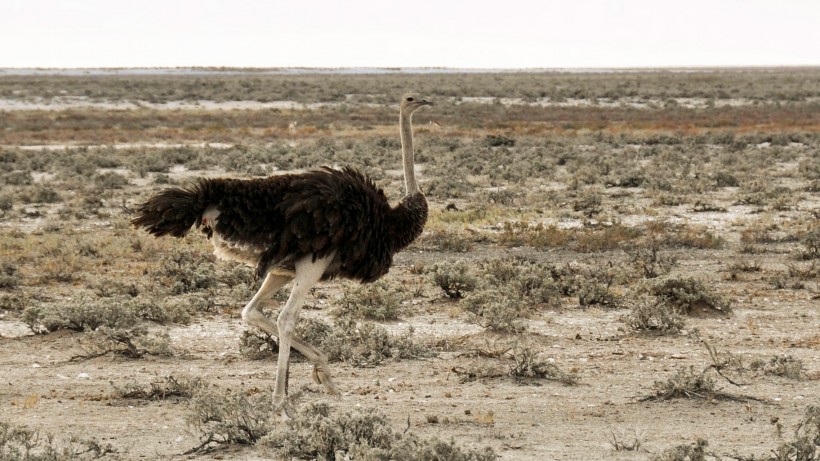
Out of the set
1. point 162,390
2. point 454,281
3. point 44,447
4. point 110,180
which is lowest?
point 110,180

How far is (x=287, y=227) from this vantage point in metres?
7.09

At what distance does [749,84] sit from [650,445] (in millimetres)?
84497

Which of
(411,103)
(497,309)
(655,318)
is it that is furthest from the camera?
(655,318)

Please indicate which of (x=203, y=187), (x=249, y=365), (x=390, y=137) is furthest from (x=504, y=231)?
(x=390, y=137)

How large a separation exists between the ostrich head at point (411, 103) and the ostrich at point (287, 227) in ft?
4.42

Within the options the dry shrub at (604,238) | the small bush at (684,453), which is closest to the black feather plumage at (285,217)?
the small bush at (684,453)

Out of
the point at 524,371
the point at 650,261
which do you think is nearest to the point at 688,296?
the point at 650,261

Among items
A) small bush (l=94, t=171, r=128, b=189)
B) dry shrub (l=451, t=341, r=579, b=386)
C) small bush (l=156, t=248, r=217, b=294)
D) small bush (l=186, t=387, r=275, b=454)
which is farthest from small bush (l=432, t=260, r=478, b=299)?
small bush (l=94, t=171, r=128, b=189)

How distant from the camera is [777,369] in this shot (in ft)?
27.4

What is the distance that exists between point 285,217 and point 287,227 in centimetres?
7

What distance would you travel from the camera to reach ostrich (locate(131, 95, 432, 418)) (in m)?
7.03

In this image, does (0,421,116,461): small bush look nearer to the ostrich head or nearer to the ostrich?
the ostrich

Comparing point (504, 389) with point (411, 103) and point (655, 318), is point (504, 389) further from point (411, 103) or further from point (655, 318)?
point (655, 318)

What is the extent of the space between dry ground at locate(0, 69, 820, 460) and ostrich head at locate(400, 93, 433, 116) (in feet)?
7.08
